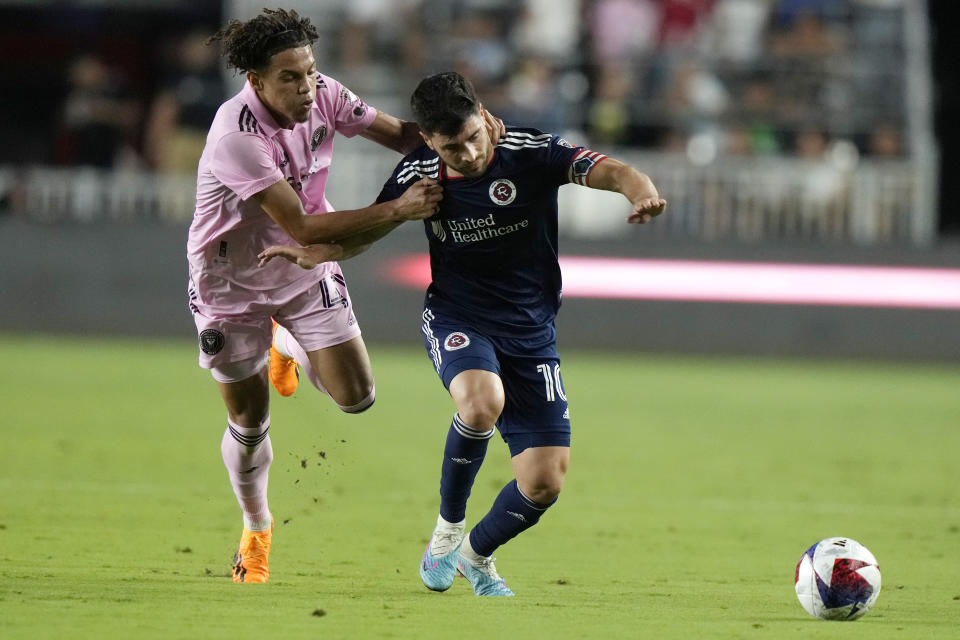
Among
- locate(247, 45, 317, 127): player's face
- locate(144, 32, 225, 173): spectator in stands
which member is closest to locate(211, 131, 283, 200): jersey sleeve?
locate(247, 45, 317, 127): player's face

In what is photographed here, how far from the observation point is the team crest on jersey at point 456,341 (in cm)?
524

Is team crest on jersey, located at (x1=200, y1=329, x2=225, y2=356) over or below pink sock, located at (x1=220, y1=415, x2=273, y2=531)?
over

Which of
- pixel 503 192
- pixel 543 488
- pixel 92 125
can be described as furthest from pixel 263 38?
pixel 92 125

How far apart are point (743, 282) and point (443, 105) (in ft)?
33.8

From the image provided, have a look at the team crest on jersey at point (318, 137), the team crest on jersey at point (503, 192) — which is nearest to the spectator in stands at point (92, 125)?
the team crest on jersey at point (318, 137)

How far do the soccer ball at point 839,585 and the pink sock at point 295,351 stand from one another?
2.21 meters

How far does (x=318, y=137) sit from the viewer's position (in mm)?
5574

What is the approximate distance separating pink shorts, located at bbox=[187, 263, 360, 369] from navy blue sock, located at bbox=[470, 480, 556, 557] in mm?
1046

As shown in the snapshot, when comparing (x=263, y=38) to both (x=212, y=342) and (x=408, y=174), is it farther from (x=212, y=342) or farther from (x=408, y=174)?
(x=212, y=342)

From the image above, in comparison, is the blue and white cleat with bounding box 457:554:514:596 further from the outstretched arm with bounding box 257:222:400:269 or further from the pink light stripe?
the pink light stripe

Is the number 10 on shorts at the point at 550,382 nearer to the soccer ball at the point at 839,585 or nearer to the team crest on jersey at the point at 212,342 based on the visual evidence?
the soccer ball at the point at 839,585

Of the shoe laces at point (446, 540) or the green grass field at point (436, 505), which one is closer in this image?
the green grass field at point (436, 505)

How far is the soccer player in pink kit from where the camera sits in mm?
5145

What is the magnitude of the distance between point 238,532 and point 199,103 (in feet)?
31.5
